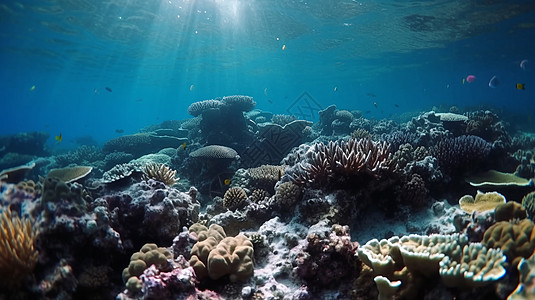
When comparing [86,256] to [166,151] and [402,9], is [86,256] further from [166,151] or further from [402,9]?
[402,9]

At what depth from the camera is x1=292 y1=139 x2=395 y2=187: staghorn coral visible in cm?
518

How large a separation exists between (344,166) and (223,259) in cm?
275

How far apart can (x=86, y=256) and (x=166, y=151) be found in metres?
12.6

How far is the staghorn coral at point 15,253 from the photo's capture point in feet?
9.74

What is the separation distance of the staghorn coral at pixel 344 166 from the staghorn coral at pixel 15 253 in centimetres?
413

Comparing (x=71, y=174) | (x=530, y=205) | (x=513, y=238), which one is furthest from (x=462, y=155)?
(x=71, y=174)

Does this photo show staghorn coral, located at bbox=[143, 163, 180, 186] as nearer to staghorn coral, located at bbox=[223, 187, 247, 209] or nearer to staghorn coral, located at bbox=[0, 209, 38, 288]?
staghorn coral, located at bbox=[223, 187, 247, 209]

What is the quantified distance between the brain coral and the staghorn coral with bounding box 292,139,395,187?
1921mm

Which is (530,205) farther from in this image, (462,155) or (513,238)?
(462,155)

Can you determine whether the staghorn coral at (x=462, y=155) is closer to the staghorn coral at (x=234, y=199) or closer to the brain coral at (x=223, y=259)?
the staghorn coral at (x=234, y=199)

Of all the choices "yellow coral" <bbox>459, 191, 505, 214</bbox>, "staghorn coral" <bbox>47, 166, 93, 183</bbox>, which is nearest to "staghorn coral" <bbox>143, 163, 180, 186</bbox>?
"staghorn coral" <bbox>47, 166, 93, 183</bbox>

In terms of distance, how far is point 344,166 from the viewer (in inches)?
204

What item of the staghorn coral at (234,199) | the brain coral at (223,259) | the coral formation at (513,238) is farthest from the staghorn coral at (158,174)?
the coral formation at (513,238)

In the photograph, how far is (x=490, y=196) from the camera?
178 inches
